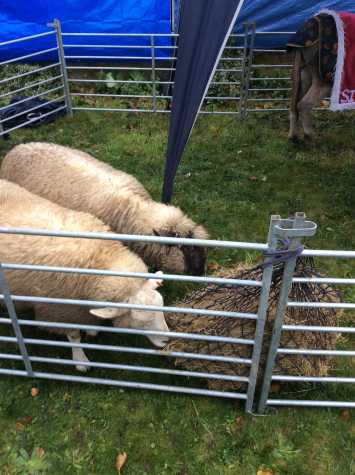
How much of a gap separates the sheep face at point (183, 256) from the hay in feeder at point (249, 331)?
0.70 m

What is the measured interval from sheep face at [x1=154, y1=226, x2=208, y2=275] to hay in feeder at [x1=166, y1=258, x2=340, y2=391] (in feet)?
2.29

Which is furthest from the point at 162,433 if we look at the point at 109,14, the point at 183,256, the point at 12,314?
the point at 109,14

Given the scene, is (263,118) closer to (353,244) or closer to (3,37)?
(353,244)

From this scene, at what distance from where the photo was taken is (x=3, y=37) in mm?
8336

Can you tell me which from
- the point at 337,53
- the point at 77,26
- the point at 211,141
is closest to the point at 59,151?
the point at 211,141

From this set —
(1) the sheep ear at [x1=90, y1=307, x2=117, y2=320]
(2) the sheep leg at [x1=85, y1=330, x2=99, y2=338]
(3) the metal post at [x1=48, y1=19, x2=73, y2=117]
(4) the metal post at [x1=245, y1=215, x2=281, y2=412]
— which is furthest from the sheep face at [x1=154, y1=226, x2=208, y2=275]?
(3) the metal post at [x1=48, y1=19, x2=73, y2=117]

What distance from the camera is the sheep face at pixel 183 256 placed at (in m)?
4.02

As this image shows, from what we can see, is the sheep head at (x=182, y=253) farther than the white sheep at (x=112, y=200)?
No

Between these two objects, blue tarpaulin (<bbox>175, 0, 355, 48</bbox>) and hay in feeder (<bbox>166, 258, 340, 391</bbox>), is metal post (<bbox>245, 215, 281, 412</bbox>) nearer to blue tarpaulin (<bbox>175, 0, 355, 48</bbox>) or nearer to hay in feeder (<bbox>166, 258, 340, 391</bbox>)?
hay in feeder (<bbox>166, 258, 340, 391</bbox>)

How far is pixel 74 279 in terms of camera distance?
3266mm

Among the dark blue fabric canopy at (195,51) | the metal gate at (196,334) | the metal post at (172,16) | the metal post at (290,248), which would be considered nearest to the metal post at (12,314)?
the metal gate at (196,334)

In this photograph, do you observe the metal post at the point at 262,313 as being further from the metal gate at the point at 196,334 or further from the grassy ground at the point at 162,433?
the grassy ground at the point at 162,433

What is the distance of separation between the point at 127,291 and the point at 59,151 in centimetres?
231

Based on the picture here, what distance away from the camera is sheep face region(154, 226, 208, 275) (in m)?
4.02
